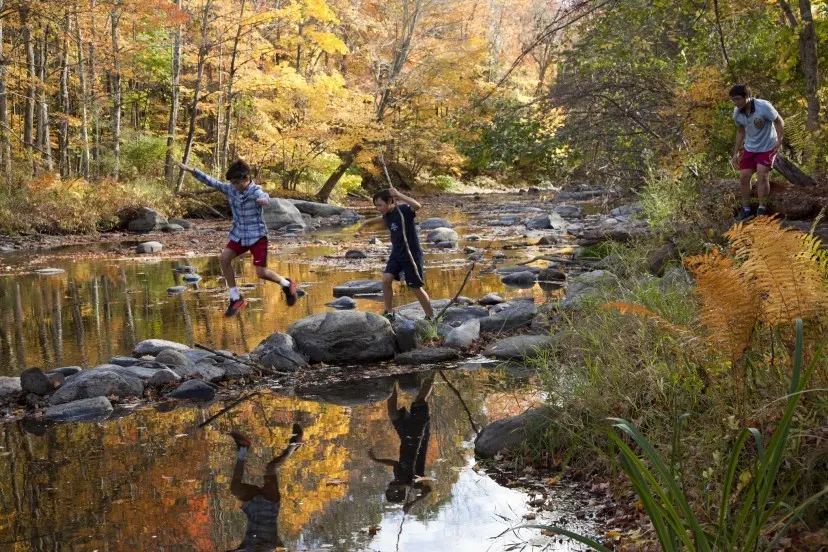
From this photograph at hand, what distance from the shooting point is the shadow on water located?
4.18 m

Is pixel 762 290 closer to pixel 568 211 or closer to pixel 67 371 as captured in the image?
pixel 67 371

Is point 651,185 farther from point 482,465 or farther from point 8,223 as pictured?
point 8,223

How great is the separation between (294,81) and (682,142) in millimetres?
17298

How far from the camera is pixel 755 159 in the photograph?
9.46 metres

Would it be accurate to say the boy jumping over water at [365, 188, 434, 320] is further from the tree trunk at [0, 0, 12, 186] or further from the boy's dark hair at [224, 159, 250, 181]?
the tree trunk at [0, 0, 12, 186]

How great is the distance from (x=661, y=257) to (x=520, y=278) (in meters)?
4.15

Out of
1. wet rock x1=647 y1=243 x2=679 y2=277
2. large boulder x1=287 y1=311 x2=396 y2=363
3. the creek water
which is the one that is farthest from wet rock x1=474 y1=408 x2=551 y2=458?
wet rock x1=647 y1=243 x2=679 y2=277

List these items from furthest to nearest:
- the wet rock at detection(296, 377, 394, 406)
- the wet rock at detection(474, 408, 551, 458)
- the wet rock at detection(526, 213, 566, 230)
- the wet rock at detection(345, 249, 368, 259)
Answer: the wet rock at detection(526, 213, 566, 230) < the wet rock at detection(345, 249, 368, 259) < the wet rock at detection(296, 377, 394, 406) < the wet rock at detection(474, 408, 551, 458)

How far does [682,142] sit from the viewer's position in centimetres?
1370

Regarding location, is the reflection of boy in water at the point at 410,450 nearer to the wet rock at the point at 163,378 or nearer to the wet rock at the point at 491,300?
the wet rock at the point at 163,378

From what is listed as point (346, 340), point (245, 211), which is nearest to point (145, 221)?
point (245, 211)

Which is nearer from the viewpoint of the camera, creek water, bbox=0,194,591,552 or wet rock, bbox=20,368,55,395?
creek water, bbox=0,194,591,552

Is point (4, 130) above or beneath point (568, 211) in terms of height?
above

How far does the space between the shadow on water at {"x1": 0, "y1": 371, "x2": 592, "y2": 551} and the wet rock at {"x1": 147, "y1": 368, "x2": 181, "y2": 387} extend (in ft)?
2.52
